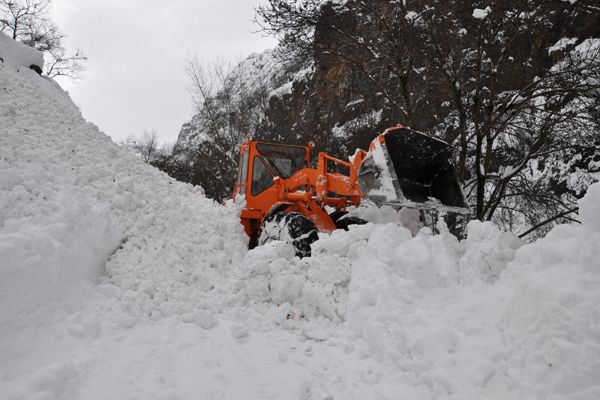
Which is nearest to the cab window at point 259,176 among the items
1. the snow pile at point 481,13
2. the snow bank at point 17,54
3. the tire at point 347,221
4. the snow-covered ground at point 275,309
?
the tire at point 347,221

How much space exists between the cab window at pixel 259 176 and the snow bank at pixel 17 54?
836 centimetres

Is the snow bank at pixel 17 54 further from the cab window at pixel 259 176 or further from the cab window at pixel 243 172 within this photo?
the cab window at pixel 259 176

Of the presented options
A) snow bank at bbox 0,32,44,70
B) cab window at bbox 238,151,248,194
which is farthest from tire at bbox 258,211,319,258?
snow bank at bbox 0,32,44,70

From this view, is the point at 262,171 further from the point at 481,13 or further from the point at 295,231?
the point at 481,13

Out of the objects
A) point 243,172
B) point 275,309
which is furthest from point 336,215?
point 275,309

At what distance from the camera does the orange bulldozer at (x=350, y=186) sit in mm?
4293

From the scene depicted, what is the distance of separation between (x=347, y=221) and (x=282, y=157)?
73.8 inches

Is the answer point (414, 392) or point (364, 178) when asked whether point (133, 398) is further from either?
point (364, 178)

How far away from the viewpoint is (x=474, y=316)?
8.33ft

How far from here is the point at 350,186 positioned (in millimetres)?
4934

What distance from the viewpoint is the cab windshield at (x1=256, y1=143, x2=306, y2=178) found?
663cm

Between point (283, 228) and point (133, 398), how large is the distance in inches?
115

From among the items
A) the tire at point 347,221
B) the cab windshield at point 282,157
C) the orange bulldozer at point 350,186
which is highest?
the cab windshield at point 282,157

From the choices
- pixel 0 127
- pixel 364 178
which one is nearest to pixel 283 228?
pixel 364 178
